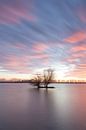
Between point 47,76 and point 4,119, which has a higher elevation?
point 47,76

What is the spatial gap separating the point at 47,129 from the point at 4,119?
4.95 meters

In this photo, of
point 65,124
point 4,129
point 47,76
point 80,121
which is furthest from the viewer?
point 47,76

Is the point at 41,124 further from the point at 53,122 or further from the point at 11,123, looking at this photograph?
the point at 11,123

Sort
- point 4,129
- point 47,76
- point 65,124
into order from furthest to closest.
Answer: point 47,76
point 65,124
point 4,129

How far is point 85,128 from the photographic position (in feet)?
Result: 51.8

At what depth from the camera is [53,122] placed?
58.6 feet

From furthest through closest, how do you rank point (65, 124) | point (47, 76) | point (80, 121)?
point (47, 76) → point (80, 121) → point (65, 124)

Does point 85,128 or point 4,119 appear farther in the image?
point 4,119

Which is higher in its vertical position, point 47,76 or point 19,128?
point 47,76

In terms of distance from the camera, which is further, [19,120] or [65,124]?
[19,120]

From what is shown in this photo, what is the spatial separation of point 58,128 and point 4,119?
5.36 m

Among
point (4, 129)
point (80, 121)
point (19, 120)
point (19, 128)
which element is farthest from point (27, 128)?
point (80, 121)

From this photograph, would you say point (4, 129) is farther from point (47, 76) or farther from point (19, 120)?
point (47, 76)

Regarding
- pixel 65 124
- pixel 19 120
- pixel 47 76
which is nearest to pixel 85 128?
pixel 65 124
